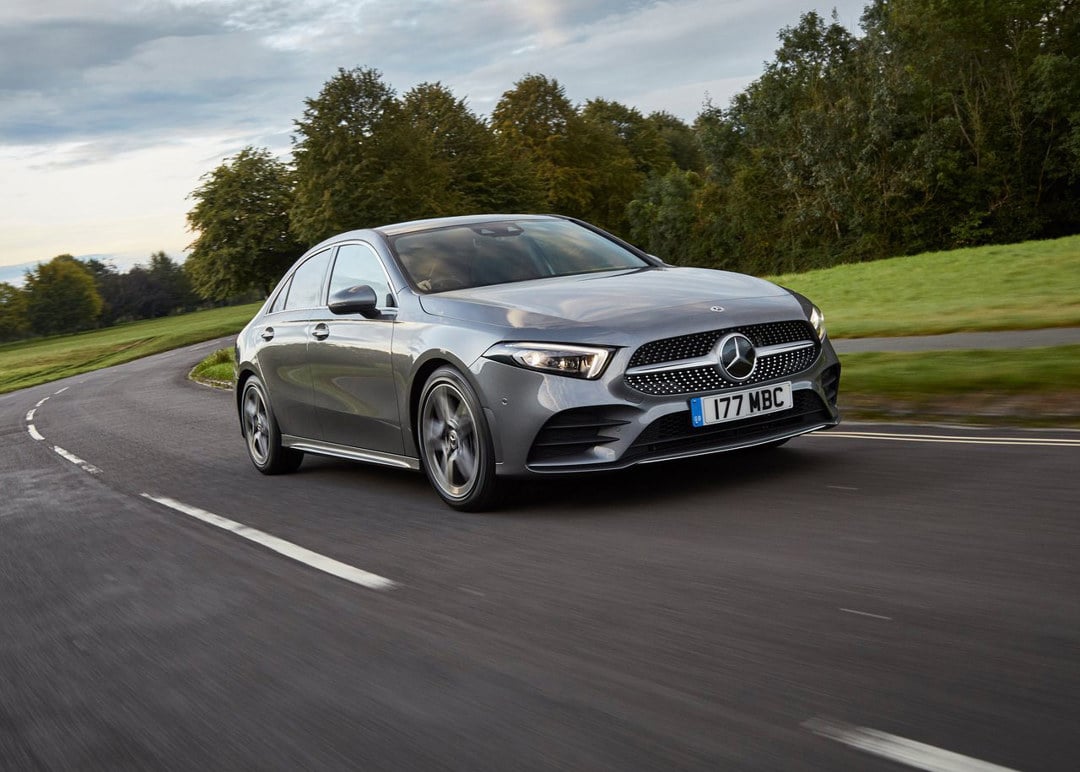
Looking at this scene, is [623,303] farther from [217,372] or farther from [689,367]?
[217,372]

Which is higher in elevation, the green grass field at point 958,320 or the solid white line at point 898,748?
the solid white line at point 898,748

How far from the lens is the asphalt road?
305 centimetres

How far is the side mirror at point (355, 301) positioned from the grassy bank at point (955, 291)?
31.3ft

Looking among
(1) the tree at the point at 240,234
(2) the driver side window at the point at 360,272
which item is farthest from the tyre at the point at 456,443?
(1) the tree at the point at 240,234

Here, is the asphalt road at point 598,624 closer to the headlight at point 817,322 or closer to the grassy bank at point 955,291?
the headlight at point 817,322

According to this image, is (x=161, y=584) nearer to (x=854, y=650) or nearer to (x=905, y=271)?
(x=854, y=650)

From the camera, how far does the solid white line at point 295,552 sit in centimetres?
524

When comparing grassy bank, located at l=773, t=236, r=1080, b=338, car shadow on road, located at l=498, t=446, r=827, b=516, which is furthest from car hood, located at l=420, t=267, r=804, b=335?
grassy bank, located at l=773, t=236, r=1080, b=338

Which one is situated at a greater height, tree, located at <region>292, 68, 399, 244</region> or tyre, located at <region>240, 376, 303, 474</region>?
tree, located at <region>292, 68, 399, 244</region>

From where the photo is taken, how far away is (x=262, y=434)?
926cm

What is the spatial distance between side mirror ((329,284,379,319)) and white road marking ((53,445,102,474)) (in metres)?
5.13

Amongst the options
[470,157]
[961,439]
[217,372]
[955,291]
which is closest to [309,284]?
[961,439]

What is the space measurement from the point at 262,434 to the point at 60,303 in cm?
14165

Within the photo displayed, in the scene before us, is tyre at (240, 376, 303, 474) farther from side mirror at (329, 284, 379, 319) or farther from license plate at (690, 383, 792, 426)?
license plate at (690, 383, 792, 426)
